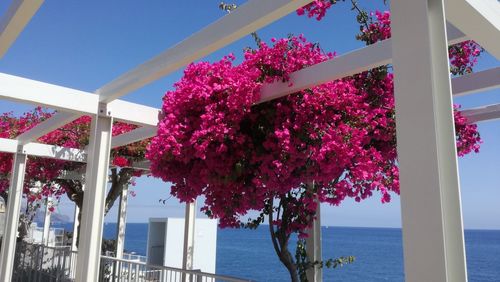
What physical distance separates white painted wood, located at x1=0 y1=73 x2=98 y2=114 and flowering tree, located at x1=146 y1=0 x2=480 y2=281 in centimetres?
72

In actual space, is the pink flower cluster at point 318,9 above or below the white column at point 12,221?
above

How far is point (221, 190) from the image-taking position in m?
3.90

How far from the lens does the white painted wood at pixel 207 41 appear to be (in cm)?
227

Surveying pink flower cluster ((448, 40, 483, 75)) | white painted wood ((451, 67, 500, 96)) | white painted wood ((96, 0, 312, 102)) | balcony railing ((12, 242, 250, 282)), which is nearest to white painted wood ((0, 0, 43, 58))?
white painted wood ((96, 0, 312, 102))

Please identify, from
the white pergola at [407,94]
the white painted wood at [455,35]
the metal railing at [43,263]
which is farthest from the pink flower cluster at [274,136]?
the metal railing at [43,263]

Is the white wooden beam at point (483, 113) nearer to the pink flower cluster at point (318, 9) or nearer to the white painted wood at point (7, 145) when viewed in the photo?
the pink flower cluster at point (318, 9)

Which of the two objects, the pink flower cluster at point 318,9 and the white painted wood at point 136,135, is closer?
the pink flower cluster at point 318,9

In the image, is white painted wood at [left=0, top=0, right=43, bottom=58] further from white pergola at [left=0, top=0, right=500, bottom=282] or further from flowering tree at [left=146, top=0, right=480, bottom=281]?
flowering tree at [left=146, top=0, right=480, bottom=281]

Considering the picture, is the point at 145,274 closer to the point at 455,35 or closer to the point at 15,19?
the point at 15,19

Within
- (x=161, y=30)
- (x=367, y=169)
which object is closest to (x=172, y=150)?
(x=367, y=169)

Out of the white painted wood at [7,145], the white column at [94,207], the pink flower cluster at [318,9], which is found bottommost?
the white column at [94,207]

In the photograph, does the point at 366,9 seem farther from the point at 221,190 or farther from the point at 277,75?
the point at 221,190

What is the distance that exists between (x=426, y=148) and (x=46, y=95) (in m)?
3.43

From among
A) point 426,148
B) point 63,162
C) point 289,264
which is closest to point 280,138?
point 289,264
